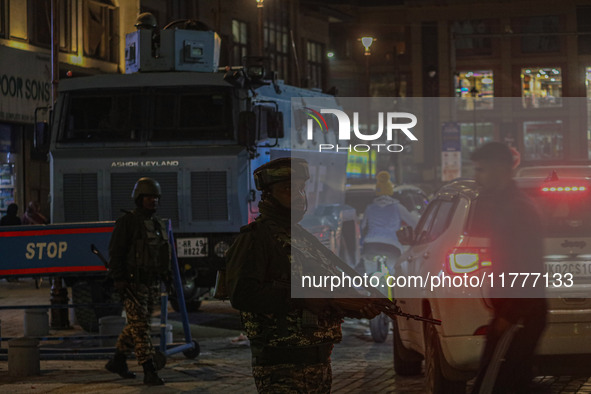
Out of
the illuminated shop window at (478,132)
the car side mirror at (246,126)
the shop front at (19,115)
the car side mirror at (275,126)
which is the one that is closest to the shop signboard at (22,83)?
the shop front at (19,115)

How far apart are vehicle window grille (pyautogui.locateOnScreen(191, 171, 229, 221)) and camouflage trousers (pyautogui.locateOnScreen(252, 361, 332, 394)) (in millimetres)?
9539

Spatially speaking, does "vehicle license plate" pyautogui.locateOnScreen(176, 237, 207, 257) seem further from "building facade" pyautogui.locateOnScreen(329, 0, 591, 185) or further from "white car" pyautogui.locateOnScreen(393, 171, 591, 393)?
"building facade" pyautogui.locateOnScreen(329, 0, 591, 185)

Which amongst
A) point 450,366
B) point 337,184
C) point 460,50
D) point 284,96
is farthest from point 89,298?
point 460,50

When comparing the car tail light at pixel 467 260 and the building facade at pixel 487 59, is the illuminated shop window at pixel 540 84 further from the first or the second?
the car tail light at pixel 467 260

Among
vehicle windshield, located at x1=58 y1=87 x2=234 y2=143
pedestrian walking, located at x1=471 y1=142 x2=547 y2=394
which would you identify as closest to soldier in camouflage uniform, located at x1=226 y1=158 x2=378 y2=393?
pedestrian walking, located at x1=471 y1=142 x2=547 y2=394

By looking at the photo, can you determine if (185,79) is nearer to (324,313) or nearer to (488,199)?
(488,199)

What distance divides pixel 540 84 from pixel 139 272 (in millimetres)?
67966

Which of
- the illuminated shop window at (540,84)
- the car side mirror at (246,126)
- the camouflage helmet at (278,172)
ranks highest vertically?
the illuminated shop window at (540,84)

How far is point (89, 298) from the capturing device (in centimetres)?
1378

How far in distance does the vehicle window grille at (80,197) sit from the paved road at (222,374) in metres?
1.63

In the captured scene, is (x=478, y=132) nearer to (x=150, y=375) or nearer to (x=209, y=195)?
(x=209, y=195)

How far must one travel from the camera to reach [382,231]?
12625 mm

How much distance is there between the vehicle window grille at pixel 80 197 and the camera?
14516 millimetres

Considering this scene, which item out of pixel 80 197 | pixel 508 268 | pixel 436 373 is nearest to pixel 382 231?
pixel 80 197
